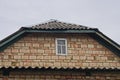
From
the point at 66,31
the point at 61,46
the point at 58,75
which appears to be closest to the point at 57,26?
the point at 66,31

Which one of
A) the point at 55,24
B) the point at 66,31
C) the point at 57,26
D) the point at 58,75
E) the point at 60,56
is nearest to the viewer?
the point at 58,75

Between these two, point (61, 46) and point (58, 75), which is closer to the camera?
point (58, 75)

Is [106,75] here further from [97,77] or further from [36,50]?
[36,50]

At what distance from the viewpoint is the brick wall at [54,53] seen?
52.2 feet

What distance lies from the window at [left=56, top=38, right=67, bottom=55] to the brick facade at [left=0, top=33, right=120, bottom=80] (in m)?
0.17

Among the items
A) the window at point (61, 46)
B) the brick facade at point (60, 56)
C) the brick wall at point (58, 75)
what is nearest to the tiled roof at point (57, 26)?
the brick facade at point (60, 56)

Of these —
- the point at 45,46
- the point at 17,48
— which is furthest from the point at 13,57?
the point at 45,46

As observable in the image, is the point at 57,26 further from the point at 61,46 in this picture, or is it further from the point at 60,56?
the point at 60,56

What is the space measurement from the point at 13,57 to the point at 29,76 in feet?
4.90

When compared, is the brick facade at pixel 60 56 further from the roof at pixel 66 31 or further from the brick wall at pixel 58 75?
the roof at pixel 66 31

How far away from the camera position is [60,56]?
1634 cm

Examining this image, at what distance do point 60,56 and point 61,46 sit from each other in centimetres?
61

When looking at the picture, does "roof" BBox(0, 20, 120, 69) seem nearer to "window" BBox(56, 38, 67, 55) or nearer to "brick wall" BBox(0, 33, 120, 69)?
"brick wall" BBox(0, 33, 120, 69)

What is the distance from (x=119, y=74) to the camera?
15.8 m
